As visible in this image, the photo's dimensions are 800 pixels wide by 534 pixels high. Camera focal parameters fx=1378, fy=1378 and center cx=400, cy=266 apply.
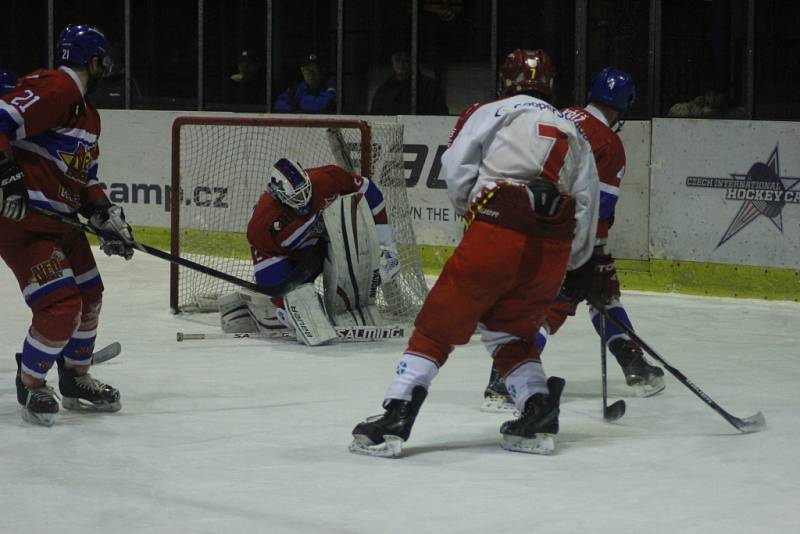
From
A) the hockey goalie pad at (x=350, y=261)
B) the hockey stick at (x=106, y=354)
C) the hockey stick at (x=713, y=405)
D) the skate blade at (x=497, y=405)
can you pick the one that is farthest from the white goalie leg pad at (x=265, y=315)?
the hockey stick at (x=713, y=405)

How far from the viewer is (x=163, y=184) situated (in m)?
9.30

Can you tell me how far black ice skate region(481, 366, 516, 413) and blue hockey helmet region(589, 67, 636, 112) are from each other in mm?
Result: 1021

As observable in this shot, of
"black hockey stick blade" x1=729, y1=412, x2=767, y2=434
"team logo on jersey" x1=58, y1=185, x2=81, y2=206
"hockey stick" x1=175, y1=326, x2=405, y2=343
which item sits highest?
"team logo on jersey" x1=58, y1=185, x2=81, y2=206

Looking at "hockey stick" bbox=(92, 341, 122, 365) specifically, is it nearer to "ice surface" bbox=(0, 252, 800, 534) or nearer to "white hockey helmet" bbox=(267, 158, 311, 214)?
"ice surface" bbox=(0, 252, 800, 534)

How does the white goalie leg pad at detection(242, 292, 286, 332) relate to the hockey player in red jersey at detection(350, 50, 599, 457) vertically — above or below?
below

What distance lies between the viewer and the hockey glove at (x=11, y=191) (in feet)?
13.3

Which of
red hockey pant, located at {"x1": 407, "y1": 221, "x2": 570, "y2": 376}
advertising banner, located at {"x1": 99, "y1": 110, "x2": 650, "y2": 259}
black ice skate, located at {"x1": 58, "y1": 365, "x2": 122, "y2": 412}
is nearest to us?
red hockey pant, located at {"x1": 407, "y1": 221, "x2": 570, "y2": 376}

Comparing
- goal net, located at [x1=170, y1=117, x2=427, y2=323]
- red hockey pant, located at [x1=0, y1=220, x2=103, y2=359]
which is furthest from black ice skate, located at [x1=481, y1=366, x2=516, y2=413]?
goal net, located at [x1=170, y1=117, x2=427, y2=323]

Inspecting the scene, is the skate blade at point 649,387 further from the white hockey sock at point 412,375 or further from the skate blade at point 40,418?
the skate blade at point 40,418

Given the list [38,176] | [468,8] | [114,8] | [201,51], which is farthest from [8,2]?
[38,176]

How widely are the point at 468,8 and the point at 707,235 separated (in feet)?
7.51

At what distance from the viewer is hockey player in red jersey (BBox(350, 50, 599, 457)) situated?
371 centimetres

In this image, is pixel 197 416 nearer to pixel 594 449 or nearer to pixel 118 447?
pixel 118 447

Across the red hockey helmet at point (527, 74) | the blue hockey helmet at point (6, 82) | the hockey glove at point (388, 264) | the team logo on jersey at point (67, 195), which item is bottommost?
the hockey glove at point (388, 264)
